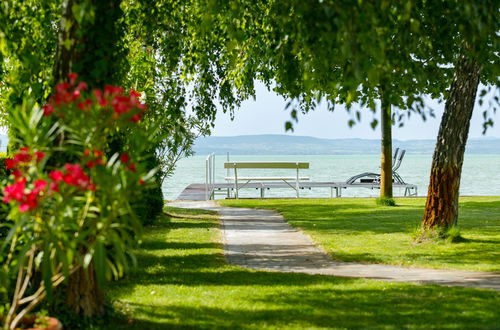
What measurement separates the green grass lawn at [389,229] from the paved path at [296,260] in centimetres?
31

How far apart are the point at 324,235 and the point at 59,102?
26.6ft

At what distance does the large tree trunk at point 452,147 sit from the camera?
1012cm

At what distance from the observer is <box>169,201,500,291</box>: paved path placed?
26.2ft

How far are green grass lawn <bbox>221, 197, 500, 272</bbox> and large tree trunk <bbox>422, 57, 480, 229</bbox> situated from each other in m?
0.48

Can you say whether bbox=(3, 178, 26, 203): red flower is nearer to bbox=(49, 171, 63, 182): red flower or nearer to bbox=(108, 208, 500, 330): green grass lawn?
bbox=(49, 171, 63, 182): red flower

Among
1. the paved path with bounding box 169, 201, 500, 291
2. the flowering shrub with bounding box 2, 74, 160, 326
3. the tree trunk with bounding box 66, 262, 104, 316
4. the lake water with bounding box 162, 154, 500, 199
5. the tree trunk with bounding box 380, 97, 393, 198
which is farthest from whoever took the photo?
the lake water with bounding box 162, 154, 500, 199

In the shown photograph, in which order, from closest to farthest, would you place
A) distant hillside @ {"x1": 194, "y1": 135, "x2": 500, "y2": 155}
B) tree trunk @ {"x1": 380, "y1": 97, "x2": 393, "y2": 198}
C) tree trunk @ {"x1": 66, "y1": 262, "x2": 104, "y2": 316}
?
tree trunk @ {"x1": 66, "y1": 262, "x2": 104, "y2": 316} < tree trunk @ {"x1": 380, "y1": 97, "x2": 393, "y2": 198} < distant hillside @ {"x1": 194, "y1": 135, "x2": 500, "y2": 155}

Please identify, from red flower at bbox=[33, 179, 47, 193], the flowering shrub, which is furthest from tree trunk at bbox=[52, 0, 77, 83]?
red flower at bbox=[33, 179, 47, 193]

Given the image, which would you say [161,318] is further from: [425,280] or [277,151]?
[277,151]

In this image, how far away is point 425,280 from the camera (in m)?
7.83

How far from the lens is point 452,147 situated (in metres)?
10.4

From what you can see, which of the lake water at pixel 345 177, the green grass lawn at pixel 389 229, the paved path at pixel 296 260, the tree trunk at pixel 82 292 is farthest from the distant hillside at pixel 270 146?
the tree trunk at pixel 82 292

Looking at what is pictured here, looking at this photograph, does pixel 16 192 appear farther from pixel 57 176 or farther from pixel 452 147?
pixel 452 147

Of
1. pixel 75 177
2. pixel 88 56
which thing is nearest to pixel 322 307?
pixel 88 56
